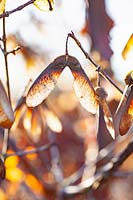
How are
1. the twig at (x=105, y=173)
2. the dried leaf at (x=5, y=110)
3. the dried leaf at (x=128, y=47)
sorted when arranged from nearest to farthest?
1. the dried leaf at (x=5, y=110)
2. the dried leaf at (x=128, y=47)
3. the twig at (x=105, y=173)

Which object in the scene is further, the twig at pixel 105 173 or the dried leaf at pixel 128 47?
the twig at pixel 105 173

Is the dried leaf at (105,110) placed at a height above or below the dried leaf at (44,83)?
below

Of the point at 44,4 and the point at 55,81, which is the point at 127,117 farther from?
the point at 44,4

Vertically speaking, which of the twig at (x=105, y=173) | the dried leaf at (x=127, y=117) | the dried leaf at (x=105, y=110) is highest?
the dried leaf at (x=105, y=110)

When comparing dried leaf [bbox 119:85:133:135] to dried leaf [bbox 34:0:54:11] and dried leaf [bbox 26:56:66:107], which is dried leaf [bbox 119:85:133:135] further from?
dried leaf [bbox 34:0:54:11]

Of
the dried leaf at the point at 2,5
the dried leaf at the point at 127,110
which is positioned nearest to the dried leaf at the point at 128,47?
the dried leaf at the point at 127,110

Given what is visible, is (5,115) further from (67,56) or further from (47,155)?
(47,155)

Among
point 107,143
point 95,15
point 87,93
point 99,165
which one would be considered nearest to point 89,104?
point 87,93

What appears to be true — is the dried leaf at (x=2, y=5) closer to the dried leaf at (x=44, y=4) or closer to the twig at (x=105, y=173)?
the dried leaf at (x=44, y=4)
